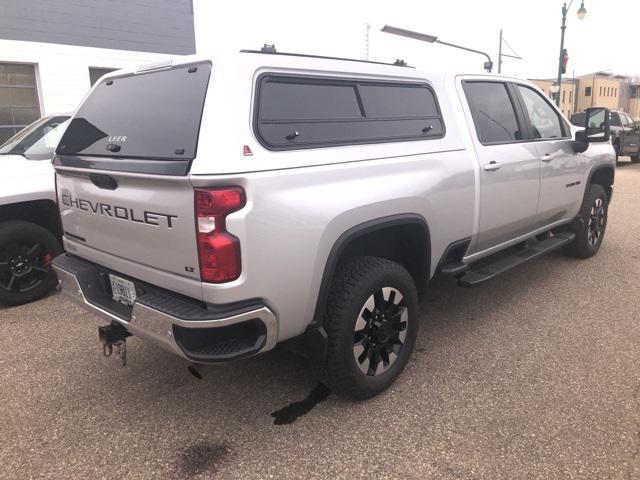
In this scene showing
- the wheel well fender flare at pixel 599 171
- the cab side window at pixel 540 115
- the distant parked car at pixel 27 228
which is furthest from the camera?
the wheel well fender flare at pixel 599 171

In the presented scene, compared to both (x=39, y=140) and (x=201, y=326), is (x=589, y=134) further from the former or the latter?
(x=39, y=140)

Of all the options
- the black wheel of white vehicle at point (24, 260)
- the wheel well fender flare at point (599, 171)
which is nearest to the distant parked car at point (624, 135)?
the wheel well fender flare at point (599, 171)

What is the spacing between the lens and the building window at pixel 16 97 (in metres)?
12.4

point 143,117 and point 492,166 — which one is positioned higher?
point 143,117

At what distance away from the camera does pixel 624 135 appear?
17484 mm

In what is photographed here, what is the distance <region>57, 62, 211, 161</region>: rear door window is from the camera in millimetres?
2418

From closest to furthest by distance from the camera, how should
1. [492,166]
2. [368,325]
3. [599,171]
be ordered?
[368,325], [492,166], [599,171]

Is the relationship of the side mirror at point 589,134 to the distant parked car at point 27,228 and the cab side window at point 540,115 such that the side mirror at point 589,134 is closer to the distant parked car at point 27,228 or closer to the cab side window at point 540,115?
the cab side window at point 540,115

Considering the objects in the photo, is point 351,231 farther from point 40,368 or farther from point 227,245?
point 40,368

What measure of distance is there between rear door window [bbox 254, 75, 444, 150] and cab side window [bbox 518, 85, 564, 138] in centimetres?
145

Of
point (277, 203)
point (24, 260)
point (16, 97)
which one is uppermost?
point (16, 97)

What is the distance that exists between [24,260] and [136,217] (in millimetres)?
2726

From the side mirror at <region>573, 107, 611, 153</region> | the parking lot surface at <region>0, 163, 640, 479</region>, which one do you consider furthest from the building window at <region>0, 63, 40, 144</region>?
the side mirror at <region>573, 107, 611, 153</region>

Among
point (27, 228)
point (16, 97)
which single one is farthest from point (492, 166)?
point (16, 97)
